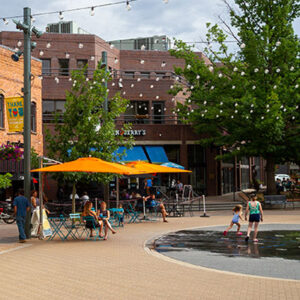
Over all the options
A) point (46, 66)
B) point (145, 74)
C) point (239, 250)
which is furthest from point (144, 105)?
point (239, 250)

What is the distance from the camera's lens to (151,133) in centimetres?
3916

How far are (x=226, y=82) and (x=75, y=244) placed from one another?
66.3 ft

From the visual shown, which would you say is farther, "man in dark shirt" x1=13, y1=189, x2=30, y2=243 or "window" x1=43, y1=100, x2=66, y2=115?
"window" x1=43, y1=100, x2=66, y2=115

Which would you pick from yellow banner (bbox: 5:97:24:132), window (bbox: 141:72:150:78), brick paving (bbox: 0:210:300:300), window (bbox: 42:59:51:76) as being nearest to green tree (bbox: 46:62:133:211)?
yellow banner (bbox: 5:97:24:132)

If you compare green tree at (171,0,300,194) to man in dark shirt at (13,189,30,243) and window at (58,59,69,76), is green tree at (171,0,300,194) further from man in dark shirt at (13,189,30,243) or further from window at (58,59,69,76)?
man in dark shirt at (13,189,30,243)

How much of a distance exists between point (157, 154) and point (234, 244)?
2383 cm

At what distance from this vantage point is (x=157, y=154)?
126 ft

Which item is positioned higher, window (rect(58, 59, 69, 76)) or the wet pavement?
window (rect(58, 59, 69, 76))

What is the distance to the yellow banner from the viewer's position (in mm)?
17984

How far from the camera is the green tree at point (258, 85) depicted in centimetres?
3042

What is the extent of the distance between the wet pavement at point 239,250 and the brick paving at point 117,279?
0.80 meters

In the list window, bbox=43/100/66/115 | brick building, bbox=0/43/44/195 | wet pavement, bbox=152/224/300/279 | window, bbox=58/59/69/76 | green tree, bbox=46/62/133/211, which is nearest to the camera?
wet pavement, bbox=152/224/300/279

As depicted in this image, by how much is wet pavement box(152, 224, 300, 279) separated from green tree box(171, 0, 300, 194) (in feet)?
41.4

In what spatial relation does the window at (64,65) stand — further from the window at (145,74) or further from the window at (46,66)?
the window at (145,74)
